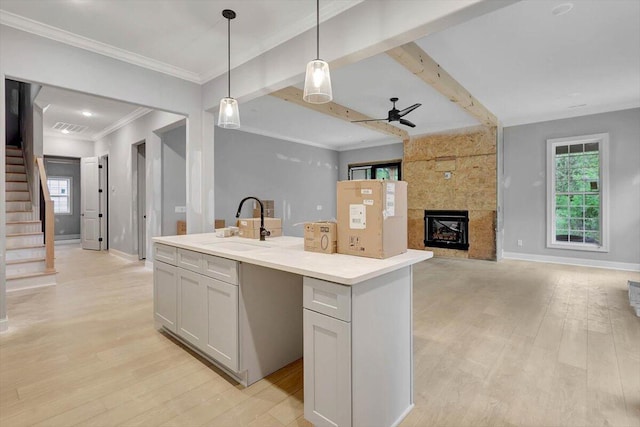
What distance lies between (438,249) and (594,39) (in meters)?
4.80

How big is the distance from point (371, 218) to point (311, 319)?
629 millimetres

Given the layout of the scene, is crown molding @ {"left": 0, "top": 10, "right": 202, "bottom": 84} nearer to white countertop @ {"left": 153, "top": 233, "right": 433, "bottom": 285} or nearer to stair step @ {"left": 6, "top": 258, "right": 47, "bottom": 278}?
white countertop @ {"left": 153, "top": 233, "right": 433, "bottom": 285}

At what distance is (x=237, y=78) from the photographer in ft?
12.1

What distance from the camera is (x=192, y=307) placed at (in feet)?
7.82

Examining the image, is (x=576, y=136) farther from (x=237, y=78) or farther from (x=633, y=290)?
(x=237, y=78)

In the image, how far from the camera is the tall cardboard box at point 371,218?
1.72 m

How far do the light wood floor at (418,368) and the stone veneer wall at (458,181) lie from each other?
8.80 feet

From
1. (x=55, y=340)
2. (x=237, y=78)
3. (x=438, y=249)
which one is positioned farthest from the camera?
(x=438, y=249)

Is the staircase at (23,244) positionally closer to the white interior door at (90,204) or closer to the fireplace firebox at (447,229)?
the white interior door at (90,204)

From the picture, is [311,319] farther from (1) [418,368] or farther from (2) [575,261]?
(2) [575,261]

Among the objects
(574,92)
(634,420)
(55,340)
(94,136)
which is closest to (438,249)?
(574,92)

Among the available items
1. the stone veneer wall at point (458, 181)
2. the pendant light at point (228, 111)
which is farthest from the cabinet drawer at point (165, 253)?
the stone veneer wall at point (458, 181)

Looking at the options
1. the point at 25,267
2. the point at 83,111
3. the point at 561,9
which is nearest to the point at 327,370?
the point at 561,9

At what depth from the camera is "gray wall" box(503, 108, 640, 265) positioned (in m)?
5.36
